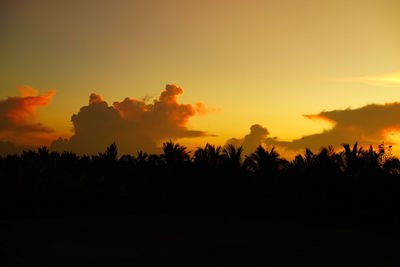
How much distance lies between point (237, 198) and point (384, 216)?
8061 mm

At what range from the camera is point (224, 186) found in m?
21.1

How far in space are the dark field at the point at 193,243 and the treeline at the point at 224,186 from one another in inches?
65.1

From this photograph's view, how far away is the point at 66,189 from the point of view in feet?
64.0

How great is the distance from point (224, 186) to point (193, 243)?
32.0 ft

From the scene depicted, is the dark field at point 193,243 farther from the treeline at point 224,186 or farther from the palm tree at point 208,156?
the palm tree at point 208,156

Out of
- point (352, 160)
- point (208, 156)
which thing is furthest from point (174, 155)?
point (352, 160)

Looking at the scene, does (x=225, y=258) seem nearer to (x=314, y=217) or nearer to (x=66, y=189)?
(x=314, y=217)

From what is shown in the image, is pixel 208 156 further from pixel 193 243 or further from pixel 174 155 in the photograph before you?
pixel 193 243

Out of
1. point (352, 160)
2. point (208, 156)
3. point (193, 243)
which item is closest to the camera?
point (193, 243)

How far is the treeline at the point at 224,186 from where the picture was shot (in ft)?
57.5

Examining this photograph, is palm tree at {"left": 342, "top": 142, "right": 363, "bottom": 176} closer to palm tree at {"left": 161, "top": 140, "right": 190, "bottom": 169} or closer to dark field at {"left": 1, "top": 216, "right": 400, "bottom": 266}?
dark field at {"left": 1, "top": 216, "right": 400, "bottom": 266}

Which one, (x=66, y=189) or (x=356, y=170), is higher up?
(x=356, y=170)

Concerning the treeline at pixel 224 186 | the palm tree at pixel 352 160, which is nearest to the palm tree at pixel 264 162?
the treeline at pixel 224 186

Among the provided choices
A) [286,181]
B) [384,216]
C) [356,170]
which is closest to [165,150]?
[286,181]
